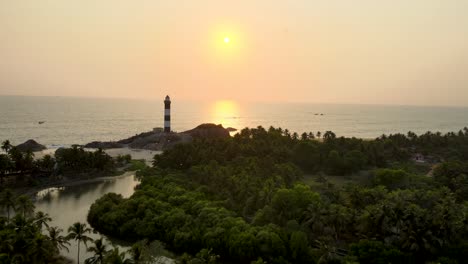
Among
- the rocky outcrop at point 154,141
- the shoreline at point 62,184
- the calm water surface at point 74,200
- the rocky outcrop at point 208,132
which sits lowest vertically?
the calm water surface at point 74,200

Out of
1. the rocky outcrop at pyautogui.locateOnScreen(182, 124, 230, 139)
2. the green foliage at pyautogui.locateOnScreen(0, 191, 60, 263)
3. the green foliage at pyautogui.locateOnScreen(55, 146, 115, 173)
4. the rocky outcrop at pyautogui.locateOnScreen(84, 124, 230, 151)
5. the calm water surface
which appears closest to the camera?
the green foliage at pyautogui.locateOnScreen(0, 191, 60, 263)

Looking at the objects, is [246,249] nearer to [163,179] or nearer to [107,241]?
[107,241]

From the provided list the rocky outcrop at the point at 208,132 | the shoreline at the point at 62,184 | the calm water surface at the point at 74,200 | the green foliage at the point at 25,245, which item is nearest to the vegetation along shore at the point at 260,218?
the green foliage at the point at 25,245

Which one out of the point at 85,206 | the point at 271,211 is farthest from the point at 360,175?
the point at 85,206

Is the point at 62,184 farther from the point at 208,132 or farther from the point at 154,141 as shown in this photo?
the point at 208,132

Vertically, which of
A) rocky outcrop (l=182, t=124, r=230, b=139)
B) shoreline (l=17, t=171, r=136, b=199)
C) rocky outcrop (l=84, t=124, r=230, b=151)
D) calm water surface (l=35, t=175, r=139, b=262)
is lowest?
calm water surface (l=35, t=175, r=139, b=262)

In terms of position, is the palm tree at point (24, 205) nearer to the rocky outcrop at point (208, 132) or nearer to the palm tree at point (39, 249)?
the palm tree at point (39, 249)

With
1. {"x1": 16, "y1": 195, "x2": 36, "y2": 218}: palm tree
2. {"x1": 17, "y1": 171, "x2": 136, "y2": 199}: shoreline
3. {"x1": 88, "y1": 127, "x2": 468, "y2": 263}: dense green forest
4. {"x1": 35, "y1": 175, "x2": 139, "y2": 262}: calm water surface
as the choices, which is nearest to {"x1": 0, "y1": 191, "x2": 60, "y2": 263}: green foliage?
{"x1": 35, "y1": 175, "x2": 139, "y2": 262}: calm water surface

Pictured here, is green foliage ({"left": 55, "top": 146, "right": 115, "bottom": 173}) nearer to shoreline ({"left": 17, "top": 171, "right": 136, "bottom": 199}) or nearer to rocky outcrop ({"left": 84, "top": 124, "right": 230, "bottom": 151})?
shoreline ({"left": 17, "top": 171, "right": 136, "bottom": 199})

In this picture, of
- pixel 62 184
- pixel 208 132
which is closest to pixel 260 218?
pixel 62 184
